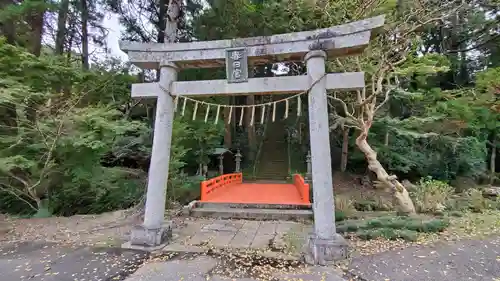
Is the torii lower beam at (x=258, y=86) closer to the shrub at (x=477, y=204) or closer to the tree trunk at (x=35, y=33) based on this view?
the shrub at (x=477, y=204)

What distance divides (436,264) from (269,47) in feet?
12.9

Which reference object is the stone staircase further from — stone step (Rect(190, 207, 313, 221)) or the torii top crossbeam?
the torii top crossbeam

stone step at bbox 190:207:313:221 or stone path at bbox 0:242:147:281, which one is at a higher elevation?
stone step at bbox 190:207:313:221

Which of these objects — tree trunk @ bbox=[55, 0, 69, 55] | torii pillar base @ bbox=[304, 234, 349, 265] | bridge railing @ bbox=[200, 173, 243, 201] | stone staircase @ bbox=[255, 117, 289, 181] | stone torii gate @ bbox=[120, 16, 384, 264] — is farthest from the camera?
stone staircase @ bbox=[255, 117, 289, 181]

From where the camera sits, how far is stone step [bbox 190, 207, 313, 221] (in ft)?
20.9

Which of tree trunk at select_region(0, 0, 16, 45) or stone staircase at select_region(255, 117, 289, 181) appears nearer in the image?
tree trunk at select_region(0, 0, 16, 45)

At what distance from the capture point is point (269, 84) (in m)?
4.31

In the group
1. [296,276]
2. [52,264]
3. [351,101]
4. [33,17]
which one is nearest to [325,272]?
[296,276]

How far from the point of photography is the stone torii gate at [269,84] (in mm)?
3977

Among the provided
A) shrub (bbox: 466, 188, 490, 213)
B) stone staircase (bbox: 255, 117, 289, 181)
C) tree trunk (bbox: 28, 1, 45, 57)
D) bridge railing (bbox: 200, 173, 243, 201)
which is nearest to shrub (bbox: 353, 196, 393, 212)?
shrub (bbox: 466, 188, 490, 213)

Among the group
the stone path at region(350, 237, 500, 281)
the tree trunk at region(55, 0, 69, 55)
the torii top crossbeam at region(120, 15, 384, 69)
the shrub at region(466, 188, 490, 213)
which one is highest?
the tree trunk at region(55, 0, 69, 55)

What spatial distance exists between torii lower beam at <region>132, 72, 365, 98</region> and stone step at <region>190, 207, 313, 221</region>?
325 centimetres

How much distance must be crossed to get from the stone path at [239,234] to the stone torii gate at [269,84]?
491mm

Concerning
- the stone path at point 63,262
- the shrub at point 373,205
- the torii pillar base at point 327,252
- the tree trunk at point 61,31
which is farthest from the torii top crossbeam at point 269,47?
the tree trunk at point 61,31
